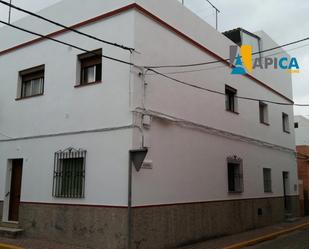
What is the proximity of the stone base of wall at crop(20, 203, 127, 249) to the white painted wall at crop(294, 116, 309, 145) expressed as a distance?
20306mm

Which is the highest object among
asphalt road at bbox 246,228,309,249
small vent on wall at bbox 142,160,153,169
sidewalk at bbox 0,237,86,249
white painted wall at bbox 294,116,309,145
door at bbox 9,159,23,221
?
white painted wall at bbox 294,116,309,145

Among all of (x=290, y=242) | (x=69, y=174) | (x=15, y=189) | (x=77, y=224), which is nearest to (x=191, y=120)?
(x=69, y=174)

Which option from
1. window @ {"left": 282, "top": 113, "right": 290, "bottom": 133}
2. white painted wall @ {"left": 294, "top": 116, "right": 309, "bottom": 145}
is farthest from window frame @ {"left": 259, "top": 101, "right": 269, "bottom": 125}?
white painted wall @ {"left": 294, "top": 116, "right": 309, "bottom": 145}

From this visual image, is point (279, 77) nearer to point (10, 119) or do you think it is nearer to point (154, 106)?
point (154, 106)

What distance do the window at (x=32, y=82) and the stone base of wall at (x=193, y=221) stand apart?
200 inches

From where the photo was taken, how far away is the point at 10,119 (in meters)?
11.1

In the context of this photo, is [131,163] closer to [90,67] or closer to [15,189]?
[90,67]

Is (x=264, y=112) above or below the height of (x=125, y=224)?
above

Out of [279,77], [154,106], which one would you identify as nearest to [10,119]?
[154,106]

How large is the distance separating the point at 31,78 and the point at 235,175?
24.9ft

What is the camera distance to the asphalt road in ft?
32.0

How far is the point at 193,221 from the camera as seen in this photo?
9656mm

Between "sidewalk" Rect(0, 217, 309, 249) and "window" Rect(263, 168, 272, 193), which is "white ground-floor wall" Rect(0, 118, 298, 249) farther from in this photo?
"window" Rect(263, 168, 272, 193)

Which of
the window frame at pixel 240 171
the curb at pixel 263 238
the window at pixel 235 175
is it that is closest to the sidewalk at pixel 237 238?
the curb at pixel 263 238
